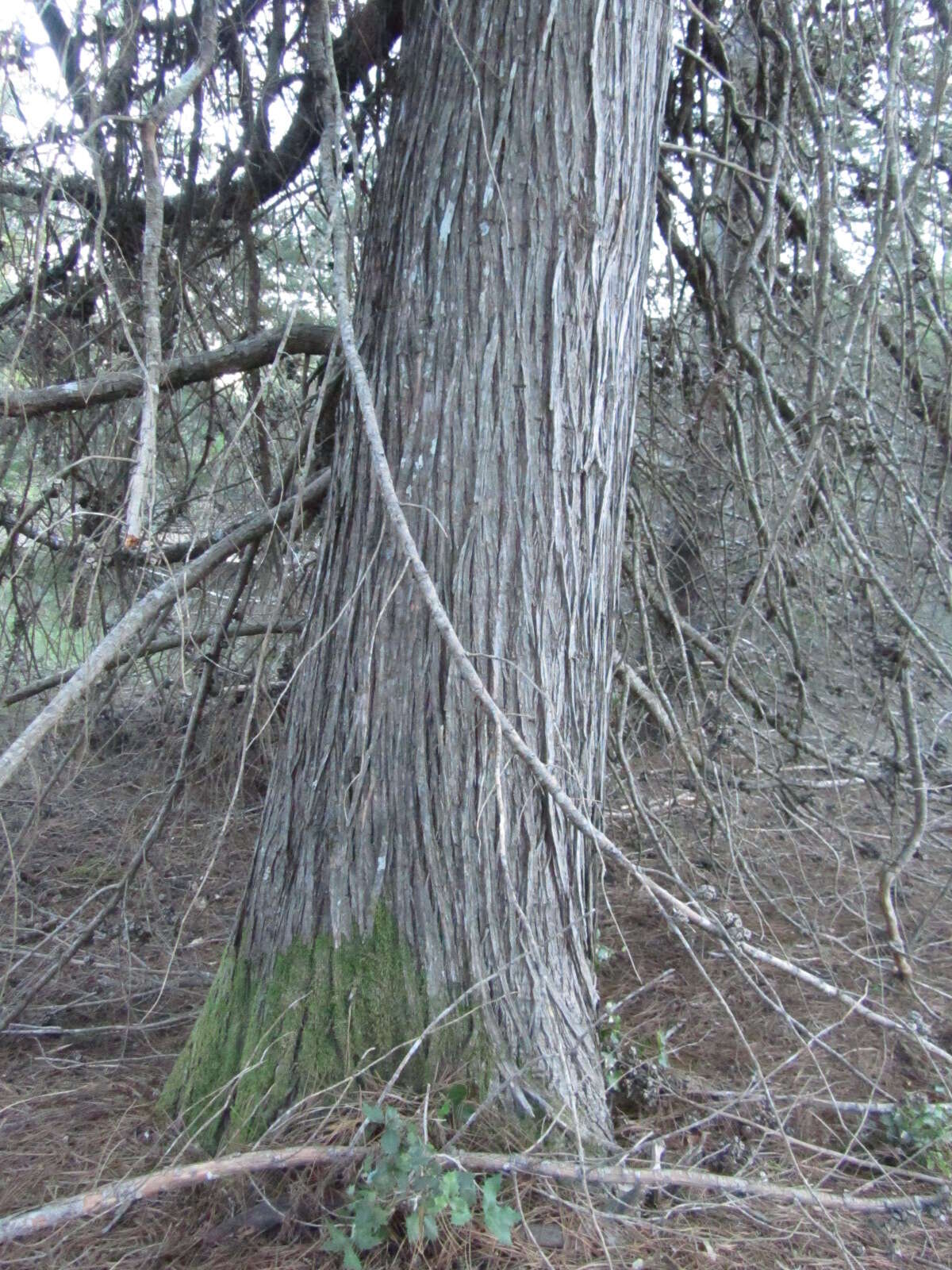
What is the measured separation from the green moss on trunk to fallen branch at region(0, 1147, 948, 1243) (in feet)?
0.47

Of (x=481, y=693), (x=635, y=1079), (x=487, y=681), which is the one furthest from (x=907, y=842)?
(x=481, y=693)

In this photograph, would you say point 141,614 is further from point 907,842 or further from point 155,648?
point 907,842

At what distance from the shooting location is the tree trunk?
2.21 m

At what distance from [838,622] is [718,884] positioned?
42.7 inches

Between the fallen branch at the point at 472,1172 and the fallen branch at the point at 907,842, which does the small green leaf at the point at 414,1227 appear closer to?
the fallen branch at the point at 472,1172

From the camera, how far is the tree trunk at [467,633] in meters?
2.21

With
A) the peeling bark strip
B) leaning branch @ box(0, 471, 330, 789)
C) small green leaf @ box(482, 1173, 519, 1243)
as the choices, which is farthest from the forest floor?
the peeling bark strip

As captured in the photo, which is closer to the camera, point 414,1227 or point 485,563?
point 414,1227

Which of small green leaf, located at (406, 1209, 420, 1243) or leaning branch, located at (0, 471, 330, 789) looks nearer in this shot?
leaning branch, located at (0, 471, 330, 789)

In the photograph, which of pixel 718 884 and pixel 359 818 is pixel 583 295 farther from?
pixel 718 884

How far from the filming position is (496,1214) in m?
1.82

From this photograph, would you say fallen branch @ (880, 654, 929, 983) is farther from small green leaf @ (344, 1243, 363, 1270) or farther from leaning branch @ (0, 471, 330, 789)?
leaning branch @ (0, 471, 330, 789)

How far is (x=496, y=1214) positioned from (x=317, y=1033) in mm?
583

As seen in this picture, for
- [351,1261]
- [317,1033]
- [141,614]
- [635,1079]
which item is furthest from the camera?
[635,1079]
